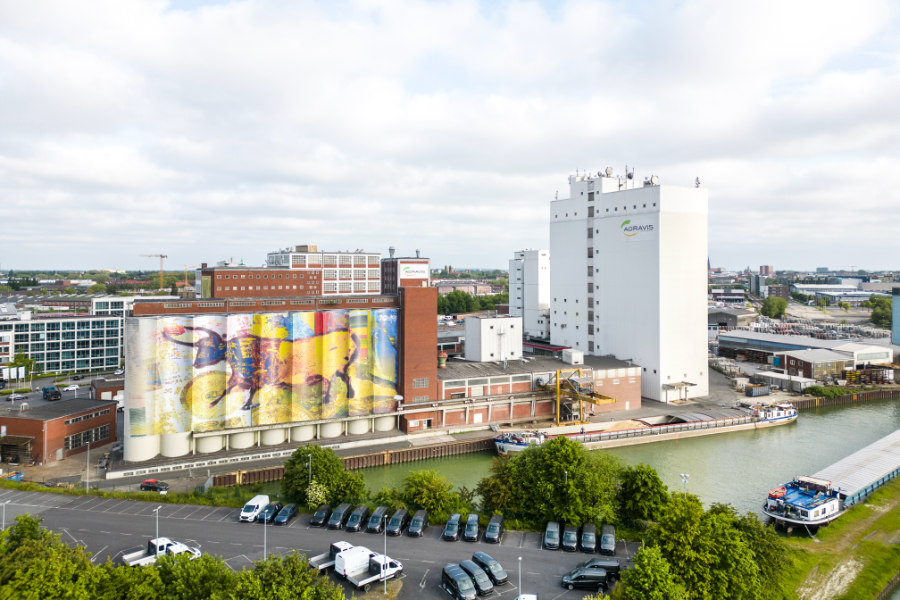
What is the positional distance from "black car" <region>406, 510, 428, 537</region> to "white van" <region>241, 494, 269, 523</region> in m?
6.40

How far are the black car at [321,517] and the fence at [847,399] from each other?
144 ft

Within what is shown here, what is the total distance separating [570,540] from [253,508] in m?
12.8

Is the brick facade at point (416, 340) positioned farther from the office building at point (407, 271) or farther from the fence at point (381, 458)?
the office building at point (407, 271)

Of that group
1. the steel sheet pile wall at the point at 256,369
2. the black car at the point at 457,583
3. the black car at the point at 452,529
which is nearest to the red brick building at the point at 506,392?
the steel sheet pile wall at the point at 256,369

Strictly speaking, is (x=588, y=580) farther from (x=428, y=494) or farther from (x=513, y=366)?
(x=513, y=366)

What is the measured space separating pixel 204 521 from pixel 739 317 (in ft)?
303

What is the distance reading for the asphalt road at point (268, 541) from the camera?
18328 millimetres

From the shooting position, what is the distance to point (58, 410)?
1299 inches

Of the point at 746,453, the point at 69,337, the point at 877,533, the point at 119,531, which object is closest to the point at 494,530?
the point at 119,531

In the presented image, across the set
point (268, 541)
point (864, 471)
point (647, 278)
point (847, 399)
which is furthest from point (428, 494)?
point (847, 399)

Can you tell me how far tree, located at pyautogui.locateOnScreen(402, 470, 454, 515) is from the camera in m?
22.9

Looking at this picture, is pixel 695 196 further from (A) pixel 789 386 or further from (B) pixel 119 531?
(B) pixel 119 531

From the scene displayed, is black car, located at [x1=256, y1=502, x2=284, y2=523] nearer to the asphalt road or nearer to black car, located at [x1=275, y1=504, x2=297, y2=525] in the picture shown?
black car, located at [x1=275, y1=504, x2=297, y2=525]

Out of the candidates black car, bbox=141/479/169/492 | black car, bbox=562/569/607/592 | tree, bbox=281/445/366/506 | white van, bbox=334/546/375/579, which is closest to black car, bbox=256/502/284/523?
tree, bbox=281/445/366/506
